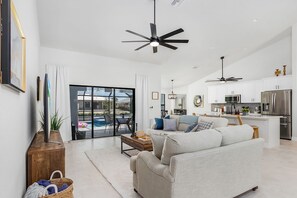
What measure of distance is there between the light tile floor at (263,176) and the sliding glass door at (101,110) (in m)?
1.69

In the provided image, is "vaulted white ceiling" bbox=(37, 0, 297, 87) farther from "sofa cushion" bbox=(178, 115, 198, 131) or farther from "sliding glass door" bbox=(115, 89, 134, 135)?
"sofa cushion" bbox=(178, 115, 198, 131)

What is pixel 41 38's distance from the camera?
4879 mm

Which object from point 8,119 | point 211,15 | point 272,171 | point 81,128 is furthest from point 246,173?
point 81,128

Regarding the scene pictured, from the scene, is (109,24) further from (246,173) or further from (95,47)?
(246,173)

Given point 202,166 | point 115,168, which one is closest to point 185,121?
point 115,168

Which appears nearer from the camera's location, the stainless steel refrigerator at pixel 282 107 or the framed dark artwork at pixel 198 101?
the stainless steel refrigerator at pixel 282 107

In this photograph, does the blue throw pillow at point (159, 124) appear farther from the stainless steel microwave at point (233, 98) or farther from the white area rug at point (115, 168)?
the stainless steel microwave at point (233, 98)

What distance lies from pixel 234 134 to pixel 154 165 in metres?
1.17

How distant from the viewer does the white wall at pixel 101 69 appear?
562 centimetres

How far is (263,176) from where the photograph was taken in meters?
3.01

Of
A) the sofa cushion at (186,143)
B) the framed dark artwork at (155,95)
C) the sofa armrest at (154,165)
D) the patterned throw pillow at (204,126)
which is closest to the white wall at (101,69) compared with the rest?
the framed dark artwork at (155,95)

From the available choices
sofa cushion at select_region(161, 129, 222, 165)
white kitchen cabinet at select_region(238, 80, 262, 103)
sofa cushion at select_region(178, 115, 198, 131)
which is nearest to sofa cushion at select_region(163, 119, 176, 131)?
sofa cushion at select_region(178, 115, 198, 131)

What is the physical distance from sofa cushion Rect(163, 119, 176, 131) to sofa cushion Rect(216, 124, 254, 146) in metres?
2.85

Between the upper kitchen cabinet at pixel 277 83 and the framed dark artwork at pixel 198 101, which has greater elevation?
the upper kitchen cabinet at pixel 277 83
